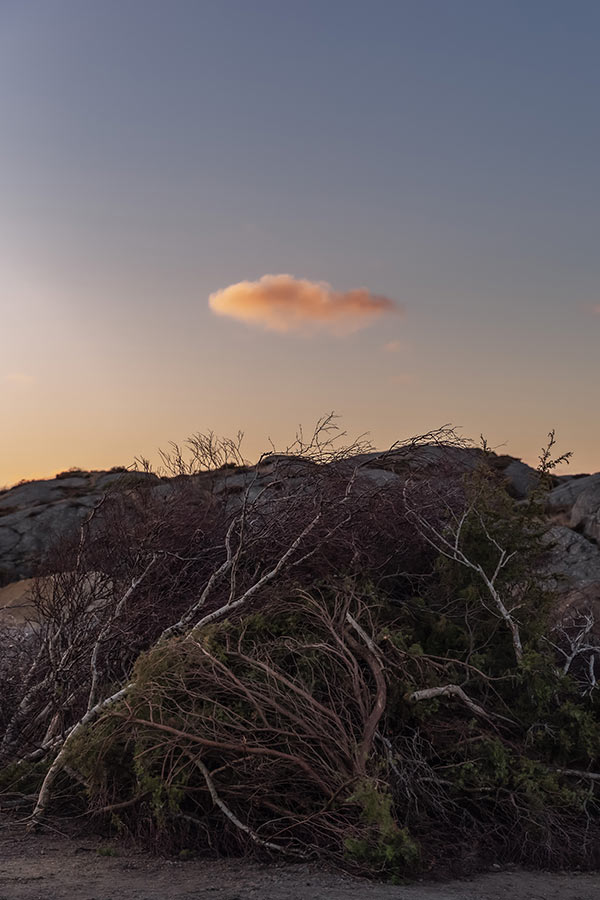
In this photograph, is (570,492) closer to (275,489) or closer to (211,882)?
(275,489)

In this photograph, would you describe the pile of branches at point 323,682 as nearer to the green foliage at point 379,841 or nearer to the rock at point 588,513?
the green foliage at point 379,841

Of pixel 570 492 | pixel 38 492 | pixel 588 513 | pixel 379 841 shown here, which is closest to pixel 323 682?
pixel 379 841

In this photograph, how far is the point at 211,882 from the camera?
6191mm

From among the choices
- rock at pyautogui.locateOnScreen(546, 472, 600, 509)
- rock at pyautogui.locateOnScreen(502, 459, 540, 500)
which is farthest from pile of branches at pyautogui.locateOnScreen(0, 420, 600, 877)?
rock at pyautogui.locateOnScreen(502, 459, 540, 500)

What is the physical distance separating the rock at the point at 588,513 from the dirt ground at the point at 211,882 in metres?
15.5

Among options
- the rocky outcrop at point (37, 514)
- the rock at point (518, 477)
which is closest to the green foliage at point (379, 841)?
the rocky outcrop at point (37, 514)

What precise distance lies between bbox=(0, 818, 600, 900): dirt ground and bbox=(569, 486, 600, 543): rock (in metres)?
15.5

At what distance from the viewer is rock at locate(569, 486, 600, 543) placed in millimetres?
21644

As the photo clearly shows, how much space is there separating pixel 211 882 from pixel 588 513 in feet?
59.2

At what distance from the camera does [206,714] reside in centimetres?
709

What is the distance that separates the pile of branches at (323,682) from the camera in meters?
6.85

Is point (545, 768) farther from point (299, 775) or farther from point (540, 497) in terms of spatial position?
point (540, 497)

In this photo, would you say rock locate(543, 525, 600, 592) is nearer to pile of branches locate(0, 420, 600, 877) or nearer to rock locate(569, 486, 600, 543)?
rock locate(569, 486, 600, 543)

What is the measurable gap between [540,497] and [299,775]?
13.2 feet
